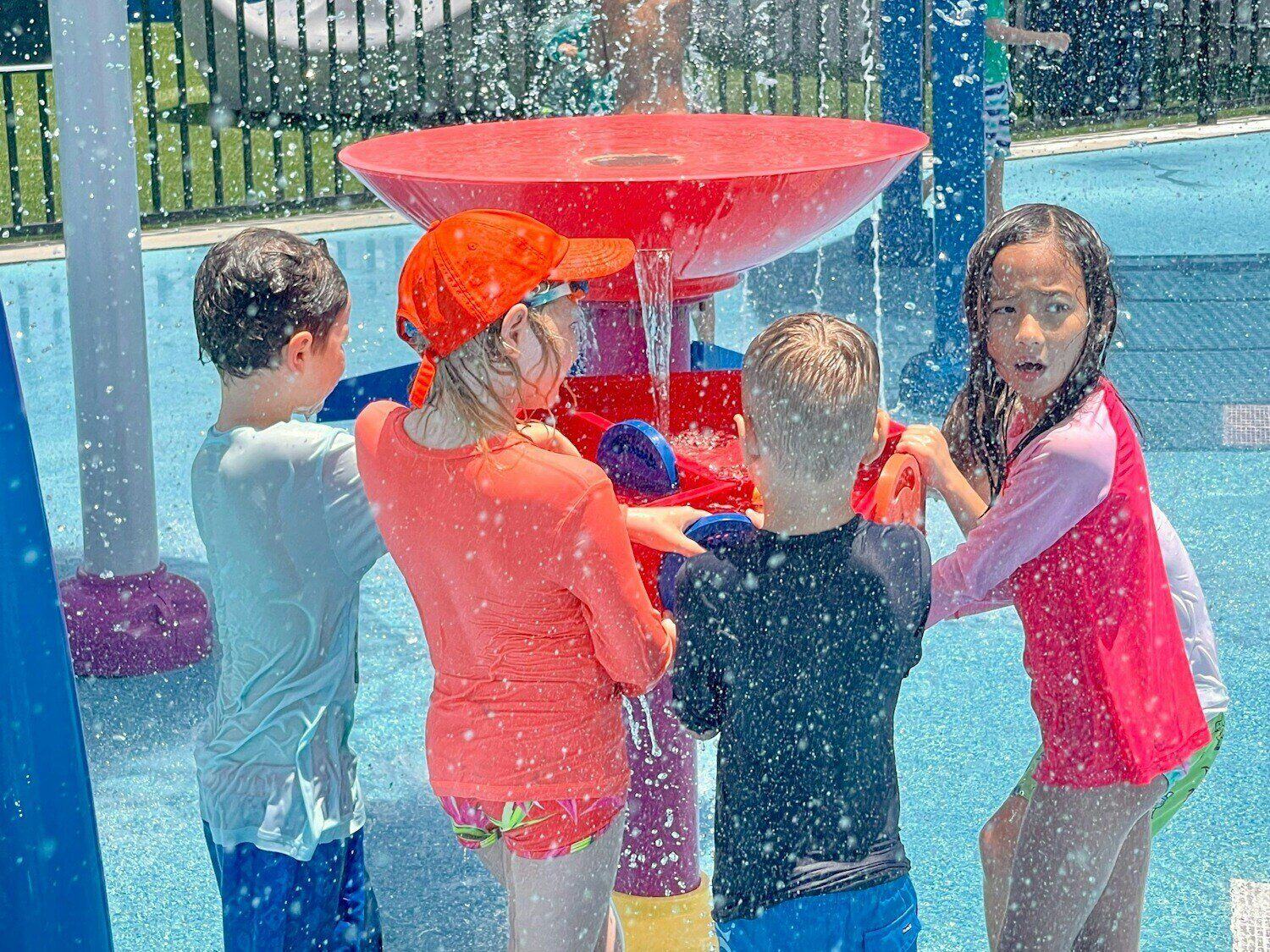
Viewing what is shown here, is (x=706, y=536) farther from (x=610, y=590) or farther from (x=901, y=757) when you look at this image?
(x=901, y=757)

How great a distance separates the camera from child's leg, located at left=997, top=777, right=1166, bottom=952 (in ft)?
7.50

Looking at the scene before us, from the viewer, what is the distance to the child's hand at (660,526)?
7.20 feet

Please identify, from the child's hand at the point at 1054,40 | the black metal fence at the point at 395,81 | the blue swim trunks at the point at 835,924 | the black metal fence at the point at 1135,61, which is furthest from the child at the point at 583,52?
the black metal fence at the point at 1135,61

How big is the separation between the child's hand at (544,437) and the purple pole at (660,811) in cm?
72

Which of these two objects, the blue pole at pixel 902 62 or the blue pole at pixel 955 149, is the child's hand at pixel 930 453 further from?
the blue pole at pixel 902 62

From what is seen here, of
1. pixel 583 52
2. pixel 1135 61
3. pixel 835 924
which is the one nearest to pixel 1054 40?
pixel 583 52

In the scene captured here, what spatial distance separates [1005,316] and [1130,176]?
1018cm

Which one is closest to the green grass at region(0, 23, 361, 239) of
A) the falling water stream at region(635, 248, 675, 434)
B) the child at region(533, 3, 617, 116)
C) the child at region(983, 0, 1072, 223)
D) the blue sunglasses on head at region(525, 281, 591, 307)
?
the child at region(533, 3, 617, 116)

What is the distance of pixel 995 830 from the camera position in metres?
2.58

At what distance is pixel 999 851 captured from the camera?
2.58 meters

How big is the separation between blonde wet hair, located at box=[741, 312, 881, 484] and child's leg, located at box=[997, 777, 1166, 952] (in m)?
0.63

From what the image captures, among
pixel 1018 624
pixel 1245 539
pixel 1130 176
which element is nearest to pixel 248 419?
pixel 1018 624

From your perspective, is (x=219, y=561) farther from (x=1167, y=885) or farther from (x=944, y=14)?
(x=944, y=14)

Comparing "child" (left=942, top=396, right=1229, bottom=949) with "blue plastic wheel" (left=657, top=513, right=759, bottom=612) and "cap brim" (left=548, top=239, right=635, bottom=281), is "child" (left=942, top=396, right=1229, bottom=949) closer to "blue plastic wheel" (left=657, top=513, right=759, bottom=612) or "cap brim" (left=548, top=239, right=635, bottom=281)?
"blue plastic wheel" (left=657, top=513, right=759, bottom=612)
